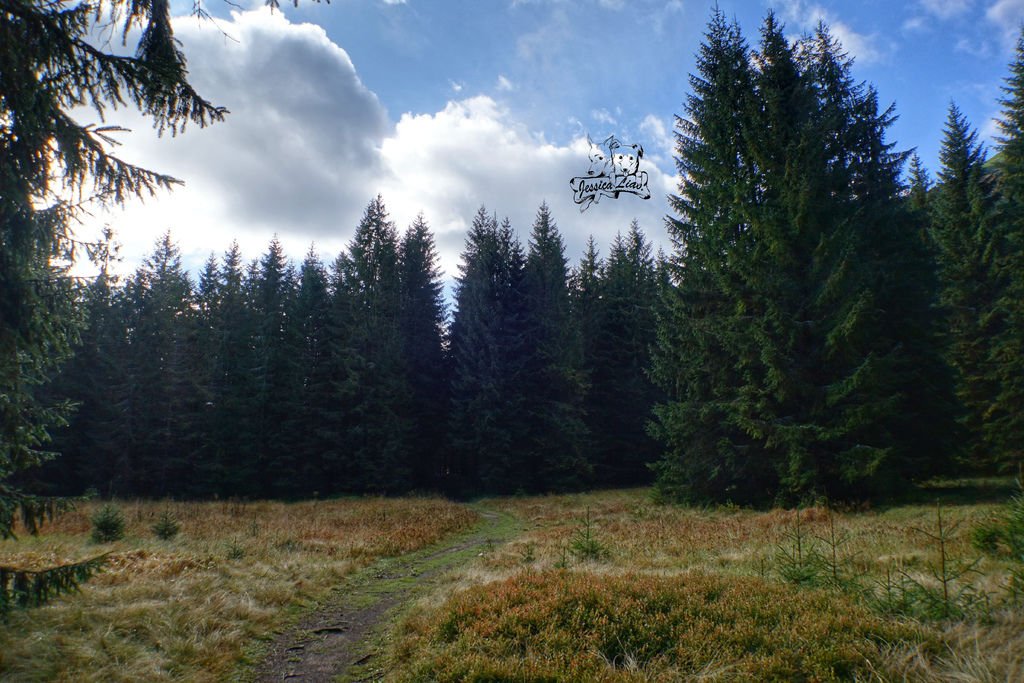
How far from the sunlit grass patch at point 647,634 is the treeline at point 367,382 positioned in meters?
25.6

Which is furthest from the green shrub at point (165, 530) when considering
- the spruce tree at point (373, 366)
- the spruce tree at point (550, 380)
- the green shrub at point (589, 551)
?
the spruce tree at point (550, 380)

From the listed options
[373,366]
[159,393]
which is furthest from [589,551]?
[159,393]

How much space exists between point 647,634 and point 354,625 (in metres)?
4.55

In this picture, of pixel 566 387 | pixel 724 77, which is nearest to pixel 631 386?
pixel 566 387

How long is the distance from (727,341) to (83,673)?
18.4 m

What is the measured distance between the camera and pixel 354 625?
765 cm

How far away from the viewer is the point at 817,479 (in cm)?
1638

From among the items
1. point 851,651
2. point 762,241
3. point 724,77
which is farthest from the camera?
point 724,77

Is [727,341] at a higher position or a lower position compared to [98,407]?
higher

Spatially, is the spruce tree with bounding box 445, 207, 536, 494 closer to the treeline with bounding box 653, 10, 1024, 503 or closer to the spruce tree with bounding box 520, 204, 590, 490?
the spruce tree with bounding box 520, 204, 590, 490

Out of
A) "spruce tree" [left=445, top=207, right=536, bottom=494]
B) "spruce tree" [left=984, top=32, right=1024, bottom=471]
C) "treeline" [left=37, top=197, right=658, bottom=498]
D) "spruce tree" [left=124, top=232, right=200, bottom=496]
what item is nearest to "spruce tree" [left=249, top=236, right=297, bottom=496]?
"treeline" [left=37, top=197, right=658, bottom=498]

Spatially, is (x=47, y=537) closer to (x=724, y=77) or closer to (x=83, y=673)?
(x=83, y=673)

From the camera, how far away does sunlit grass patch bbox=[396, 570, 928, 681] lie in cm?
473

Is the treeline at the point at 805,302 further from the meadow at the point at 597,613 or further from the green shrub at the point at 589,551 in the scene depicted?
the green shrub at the point at 589,551
